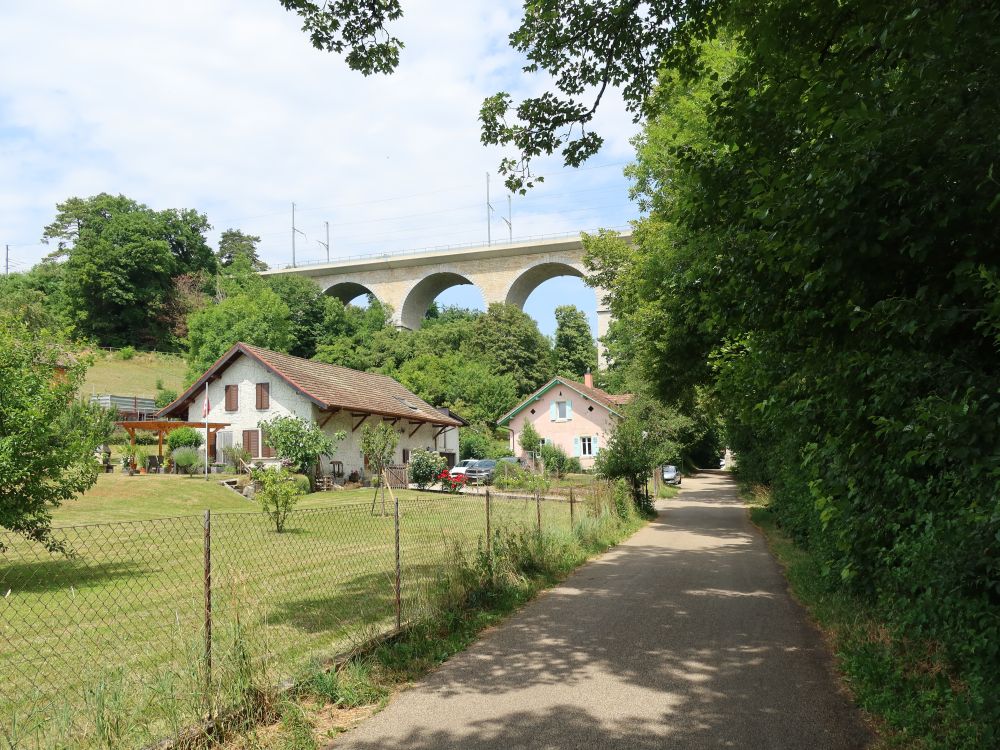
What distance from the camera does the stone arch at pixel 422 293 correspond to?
260 feet

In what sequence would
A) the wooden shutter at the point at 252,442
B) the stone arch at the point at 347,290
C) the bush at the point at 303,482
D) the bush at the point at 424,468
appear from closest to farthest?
the bush at the point at 303,482 → the bush at the point at 424,468 → the wooden shutter at the point at 252,442 → the stone arch at the point at 347,290

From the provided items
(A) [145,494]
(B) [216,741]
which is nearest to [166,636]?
(B) [216,741]

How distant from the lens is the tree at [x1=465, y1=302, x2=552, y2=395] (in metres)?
66.1

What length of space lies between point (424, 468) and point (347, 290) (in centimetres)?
6115

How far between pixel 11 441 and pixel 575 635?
24.8 feet

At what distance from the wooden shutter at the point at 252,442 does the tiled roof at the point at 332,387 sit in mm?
3135

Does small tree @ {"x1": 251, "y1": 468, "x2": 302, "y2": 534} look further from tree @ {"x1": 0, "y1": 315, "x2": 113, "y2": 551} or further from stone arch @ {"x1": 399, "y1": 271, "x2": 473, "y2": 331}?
stone arch @ {"x1": 399, "y1": 271, "x2": 473, "y2": 331}

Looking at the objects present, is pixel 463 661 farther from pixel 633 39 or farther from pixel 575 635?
pixel 633 39

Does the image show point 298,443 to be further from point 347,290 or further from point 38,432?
point 347,290

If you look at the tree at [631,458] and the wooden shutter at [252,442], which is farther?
the wooden shutter at [252,442]

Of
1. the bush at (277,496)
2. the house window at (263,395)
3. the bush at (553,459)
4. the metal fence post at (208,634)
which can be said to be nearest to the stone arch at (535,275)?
the bush at (553,459)

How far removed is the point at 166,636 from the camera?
7445 millimetres

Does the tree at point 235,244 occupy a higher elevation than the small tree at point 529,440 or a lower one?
higher

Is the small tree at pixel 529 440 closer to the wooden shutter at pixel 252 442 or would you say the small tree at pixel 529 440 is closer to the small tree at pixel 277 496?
the wooden shutter at pixel 252 442
